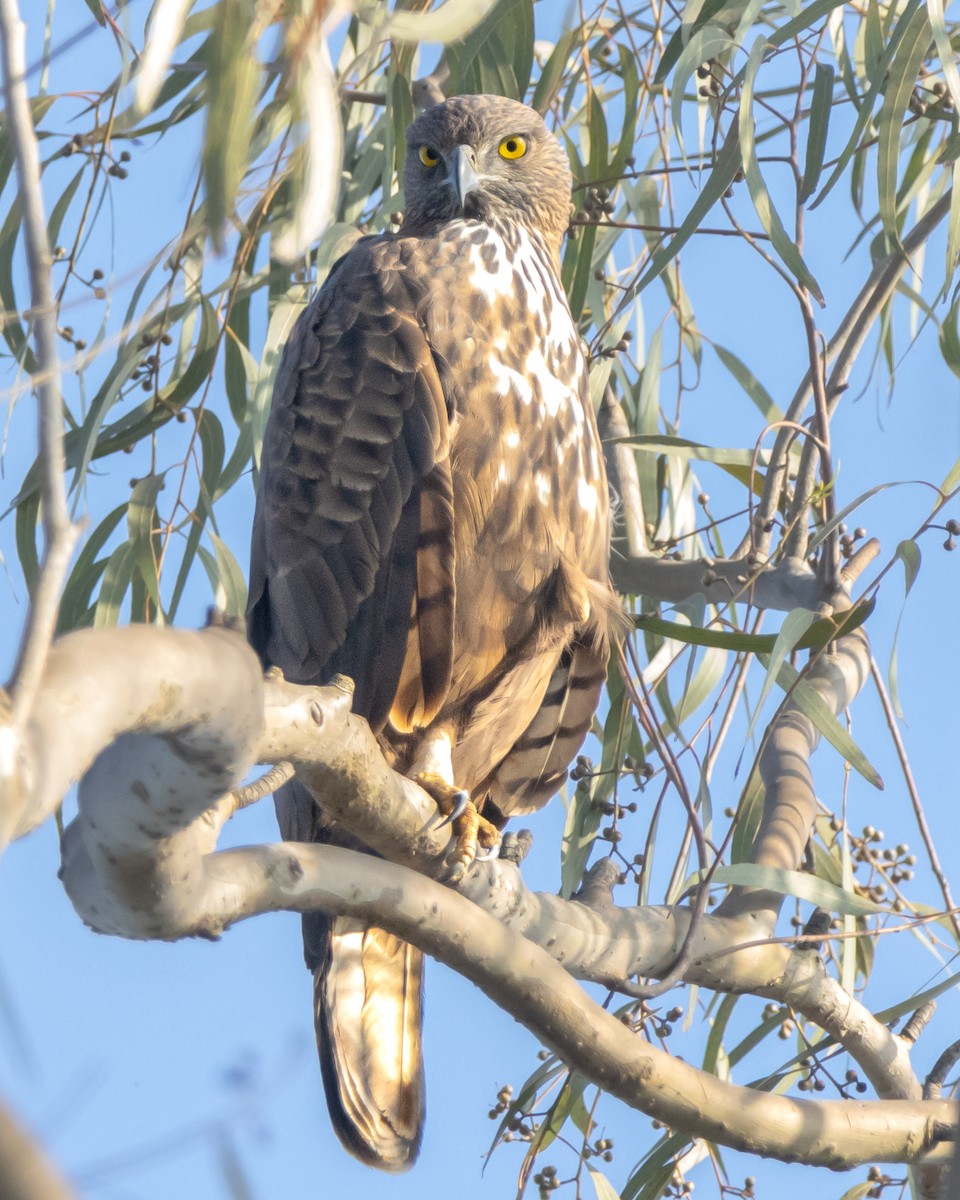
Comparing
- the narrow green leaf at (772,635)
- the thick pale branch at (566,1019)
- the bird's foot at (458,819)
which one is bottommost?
the thick pale branch at (566,1019)

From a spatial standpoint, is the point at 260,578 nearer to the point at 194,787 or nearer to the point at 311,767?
the point at 311,767

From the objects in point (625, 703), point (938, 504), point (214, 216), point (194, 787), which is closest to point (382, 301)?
point (625, 703)

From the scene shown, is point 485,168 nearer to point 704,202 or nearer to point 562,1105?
point 704,202

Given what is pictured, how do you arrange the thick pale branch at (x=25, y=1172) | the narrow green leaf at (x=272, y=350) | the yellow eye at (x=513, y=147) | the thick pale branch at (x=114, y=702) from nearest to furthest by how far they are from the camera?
the thick pale branch at (x=25, y=1172) → the thick pale branch at (x=114, y=702) → the narrow green leaf at (x=272, y=350) → the yellow eye at (x=513, y=147)

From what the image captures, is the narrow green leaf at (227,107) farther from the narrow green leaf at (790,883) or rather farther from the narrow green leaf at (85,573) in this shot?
the narrow green leaf at (85,573)

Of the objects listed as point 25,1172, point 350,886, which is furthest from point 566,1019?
point 25,1172

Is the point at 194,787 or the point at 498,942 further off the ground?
the point at 498,942

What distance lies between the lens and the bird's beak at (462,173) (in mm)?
3154

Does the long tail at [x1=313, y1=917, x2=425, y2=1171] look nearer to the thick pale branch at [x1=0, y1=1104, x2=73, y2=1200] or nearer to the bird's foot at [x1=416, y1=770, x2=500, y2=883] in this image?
the bird's foot at [x1=416, y1=770, x2=500, y2=883]

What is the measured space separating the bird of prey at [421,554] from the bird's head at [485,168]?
0.92ft

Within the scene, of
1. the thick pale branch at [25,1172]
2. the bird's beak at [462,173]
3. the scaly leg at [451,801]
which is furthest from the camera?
the bird's beak at [462,173]

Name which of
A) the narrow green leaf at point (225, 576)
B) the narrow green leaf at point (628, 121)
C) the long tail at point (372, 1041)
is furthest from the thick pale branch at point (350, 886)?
the narrow green leaf at point (628, 121)

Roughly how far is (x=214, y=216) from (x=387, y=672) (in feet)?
5.75

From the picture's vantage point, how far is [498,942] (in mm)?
1855
